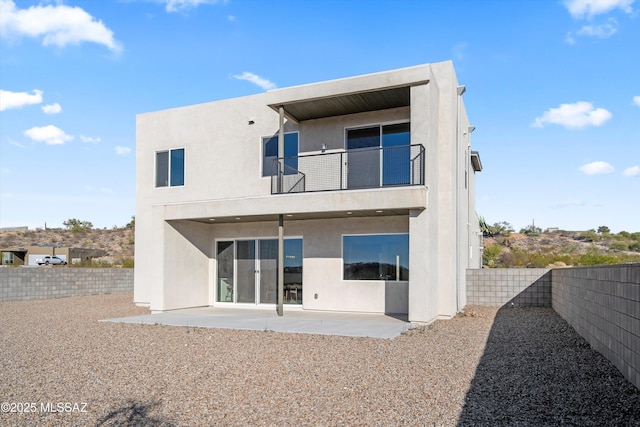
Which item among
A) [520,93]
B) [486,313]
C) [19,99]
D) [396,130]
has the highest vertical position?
[19,99]

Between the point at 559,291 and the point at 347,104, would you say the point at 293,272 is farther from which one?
the point at 559,291

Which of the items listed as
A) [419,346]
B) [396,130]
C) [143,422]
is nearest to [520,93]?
[396,130]

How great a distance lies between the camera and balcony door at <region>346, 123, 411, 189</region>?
43.2 feet

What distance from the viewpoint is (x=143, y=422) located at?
488 cm

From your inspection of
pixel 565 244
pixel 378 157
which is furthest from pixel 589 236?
pixel 378 157

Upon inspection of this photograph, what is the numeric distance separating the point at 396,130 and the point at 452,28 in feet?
11.0

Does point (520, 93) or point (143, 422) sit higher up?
point (520, 93)

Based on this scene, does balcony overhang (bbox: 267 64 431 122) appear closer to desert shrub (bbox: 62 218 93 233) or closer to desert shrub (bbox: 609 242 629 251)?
desert shrub (bbox: 609 242 629 251)

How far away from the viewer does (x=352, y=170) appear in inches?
549

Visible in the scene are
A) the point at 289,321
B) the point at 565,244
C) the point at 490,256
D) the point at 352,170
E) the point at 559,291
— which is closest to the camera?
the point at 289,321

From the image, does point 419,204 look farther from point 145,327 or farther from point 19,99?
point 19,99

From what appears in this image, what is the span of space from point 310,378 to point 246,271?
9.24 m

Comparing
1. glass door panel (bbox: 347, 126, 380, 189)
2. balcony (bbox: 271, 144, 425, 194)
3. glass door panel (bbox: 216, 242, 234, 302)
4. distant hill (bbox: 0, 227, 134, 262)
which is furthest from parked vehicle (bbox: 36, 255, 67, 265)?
glass door panel (bbox: 347, 126, 380, 189)

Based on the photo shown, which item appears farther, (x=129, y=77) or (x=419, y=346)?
(x=129, y=77)
